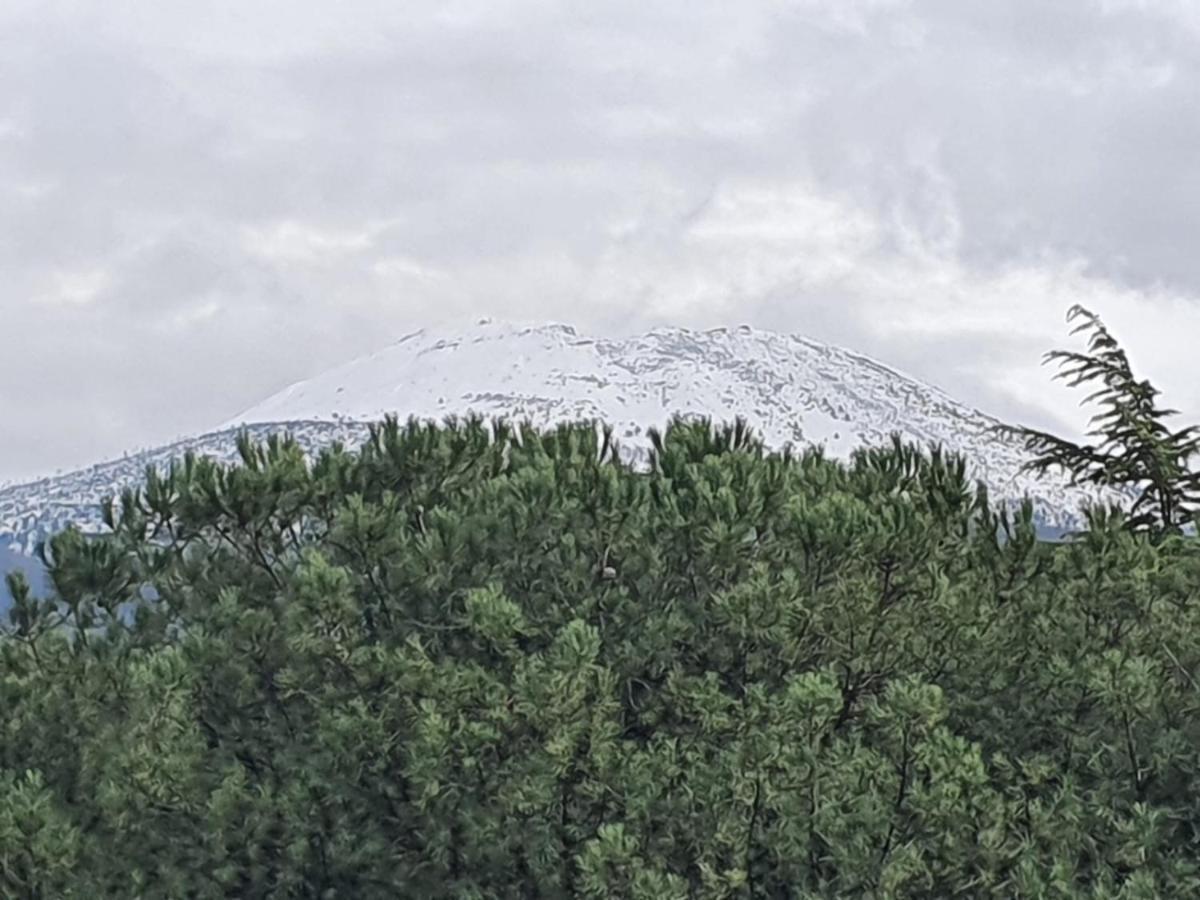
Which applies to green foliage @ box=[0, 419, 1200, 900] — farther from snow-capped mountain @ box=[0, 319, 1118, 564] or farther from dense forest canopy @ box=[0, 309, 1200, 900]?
snow-capped mountain @ box=[0, 319, 1118, 564]

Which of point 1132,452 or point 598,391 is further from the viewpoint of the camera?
point 598,391

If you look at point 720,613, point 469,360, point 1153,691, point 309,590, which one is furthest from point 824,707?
point 469,360

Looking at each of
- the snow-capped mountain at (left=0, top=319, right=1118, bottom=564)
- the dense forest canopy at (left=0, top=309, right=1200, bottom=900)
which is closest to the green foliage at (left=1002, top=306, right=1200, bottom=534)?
the dense forest canopy at (left=0, top=309, right=1200, bottom=900)

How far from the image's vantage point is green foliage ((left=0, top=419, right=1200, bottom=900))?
44.4 feet

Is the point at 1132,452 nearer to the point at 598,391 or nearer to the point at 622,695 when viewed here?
the point at 622,695

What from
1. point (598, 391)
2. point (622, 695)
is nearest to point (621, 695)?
point (622, 695)

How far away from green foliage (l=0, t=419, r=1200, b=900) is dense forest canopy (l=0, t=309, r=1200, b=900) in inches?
1.0

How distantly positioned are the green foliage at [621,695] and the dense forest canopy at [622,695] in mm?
26

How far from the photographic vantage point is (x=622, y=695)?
14398 millimetres

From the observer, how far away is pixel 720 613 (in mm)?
14133

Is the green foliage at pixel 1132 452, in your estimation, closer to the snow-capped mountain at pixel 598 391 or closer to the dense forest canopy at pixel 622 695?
the dense forest canopy at pixel 622 695

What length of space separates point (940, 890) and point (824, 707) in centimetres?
156

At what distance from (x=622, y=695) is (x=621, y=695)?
1.3 inches

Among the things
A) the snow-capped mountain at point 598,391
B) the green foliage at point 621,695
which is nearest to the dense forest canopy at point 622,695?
the green foliage at point 621,695
